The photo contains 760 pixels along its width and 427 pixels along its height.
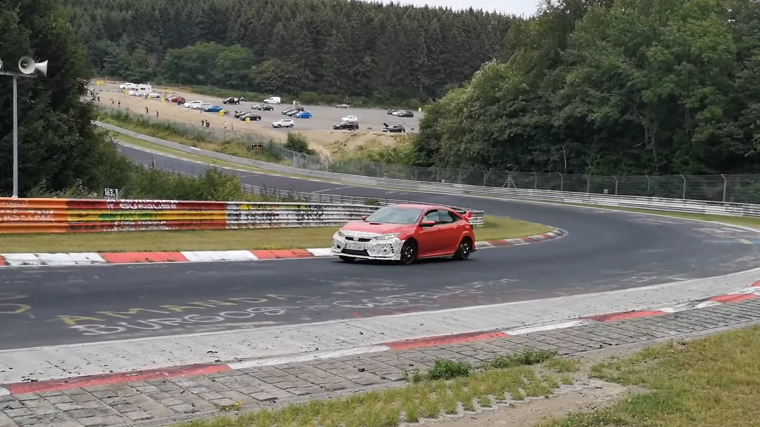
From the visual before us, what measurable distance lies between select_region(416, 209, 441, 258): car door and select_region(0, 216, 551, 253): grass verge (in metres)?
3.56

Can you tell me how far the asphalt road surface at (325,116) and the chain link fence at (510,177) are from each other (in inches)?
536

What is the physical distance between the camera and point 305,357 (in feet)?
27.4

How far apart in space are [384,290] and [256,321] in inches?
158

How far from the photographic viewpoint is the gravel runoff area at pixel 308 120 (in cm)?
9519

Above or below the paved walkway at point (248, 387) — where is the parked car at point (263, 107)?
above

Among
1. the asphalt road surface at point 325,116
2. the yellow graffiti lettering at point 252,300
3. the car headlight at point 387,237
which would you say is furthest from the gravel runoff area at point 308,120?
the yellow graffiti lettering at point 252,300

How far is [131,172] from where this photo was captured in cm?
4284

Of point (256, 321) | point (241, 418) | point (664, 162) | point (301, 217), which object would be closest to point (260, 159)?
point (664, 162)

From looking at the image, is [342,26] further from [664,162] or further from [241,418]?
[241,418]

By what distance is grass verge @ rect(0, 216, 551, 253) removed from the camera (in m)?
18.8

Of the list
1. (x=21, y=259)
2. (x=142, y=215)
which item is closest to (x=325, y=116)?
(x=142, y=215)

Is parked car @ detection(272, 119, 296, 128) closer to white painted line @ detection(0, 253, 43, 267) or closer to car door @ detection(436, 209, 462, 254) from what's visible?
car door @ detection(436, 209, 462, 254)

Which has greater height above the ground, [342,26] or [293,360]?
[342,26]

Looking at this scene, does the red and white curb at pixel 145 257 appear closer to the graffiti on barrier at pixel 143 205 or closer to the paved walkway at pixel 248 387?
the graffiti on barrier at pixel 143 205
